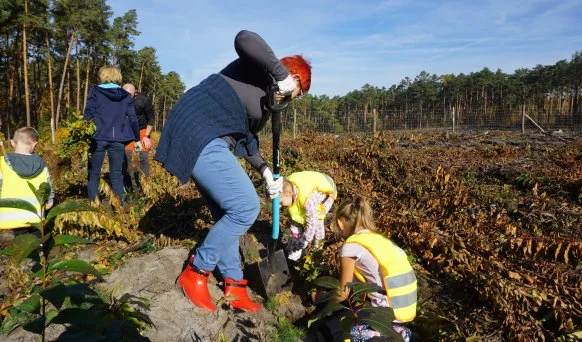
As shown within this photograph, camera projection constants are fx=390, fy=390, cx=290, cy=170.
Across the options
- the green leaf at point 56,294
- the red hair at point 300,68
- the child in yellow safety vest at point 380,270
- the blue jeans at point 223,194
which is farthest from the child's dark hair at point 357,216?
the green leaf at point 56,294

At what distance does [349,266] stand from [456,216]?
2617 millimetres

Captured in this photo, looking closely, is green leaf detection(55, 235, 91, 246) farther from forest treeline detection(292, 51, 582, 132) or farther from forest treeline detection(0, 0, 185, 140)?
forest treeline detection(292, 51, 582, 132)

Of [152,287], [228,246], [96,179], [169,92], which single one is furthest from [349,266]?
[169,92]

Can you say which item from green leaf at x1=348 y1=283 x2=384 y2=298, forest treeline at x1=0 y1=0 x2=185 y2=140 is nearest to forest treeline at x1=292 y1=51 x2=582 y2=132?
forest treeline at x1=0 y1=0 x2=185 y2=140

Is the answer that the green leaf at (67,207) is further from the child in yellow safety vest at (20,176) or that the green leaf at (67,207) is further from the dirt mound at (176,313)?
the child in yellow safety vest at (20,176)

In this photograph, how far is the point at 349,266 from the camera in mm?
2725

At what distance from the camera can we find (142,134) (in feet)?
23.1

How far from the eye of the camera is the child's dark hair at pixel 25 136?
4.02 meters

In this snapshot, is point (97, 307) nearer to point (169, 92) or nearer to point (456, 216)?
point (456, 216)

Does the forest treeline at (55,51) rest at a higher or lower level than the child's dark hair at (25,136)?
higher

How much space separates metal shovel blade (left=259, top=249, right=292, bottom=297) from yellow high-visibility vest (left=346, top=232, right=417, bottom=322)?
3.09 feet

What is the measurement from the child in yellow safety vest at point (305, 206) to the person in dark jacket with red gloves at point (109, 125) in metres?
2.37

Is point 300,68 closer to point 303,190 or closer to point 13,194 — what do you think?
point 303,190

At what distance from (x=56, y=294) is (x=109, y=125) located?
177 inches
